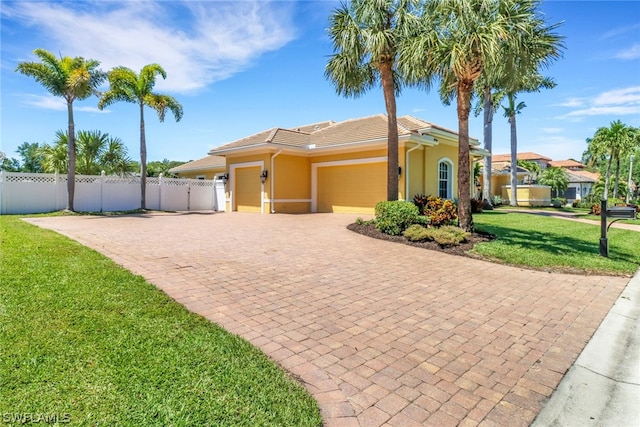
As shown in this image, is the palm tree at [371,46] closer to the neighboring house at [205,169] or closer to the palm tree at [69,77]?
the palm tree at [69,77]

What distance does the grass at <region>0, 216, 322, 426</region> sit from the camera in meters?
2.35

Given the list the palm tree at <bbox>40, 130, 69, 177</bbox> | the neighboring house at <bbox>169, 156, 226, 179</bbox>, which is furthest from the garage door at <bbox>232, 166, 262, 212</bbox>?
the palm tree at <bbox>40, 130, 69, 177</bbox>

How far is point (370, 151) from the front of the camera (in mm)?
16594

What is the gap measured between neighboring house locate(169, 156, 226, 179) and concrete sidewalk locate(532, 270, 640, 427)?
2522 centimetres

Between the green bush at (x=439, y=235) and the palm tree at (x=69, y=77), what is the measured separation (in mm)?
15830

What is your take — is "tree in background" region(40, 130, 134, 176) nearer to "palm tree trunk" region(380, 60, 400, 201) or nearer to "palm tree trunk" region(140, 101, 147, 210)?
"palm tree trunk" region(140, 101, 147, 210)

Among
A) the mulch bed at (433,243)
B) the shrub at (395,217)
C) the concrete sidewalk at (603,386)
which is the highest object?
the shrub at (395,217)

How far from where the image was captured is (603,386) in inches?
123

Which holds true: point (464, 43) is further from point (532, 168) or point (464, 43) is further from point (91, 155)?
point (532, 168)

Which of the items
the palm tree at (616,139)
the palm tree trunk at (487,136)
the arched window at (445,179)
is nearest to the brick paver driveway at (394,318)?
the arched window at (445,179)

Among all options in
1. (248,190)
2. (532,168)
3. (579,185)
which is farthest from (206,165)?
(579,185)

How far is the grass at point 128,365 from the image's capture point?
2.35 meters

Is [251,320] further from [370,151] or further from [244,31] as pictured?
[370,151]

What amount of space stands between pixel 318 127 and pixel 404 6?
497 inches
